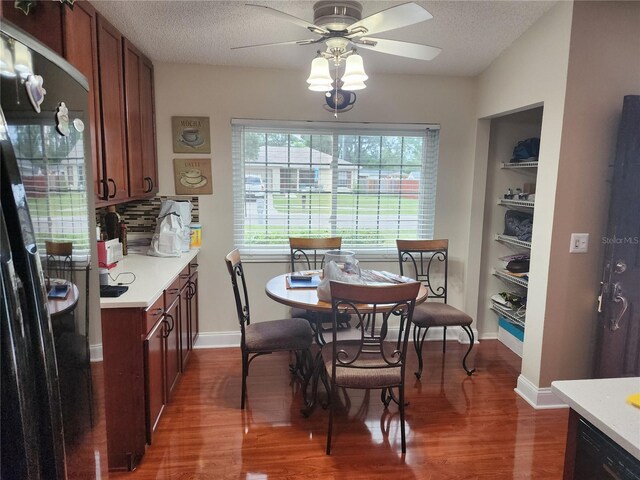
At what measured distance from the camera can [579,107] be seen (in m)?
2.48

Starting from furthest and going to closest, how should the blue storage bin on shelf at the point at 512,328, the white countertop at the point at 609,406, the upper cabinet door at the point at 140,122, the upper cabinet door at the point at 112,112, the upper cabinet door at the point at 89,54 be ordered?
the blue storage bin on shelf at the point at 512,328 < the upper cabinet door at the point at 140,122 < the upper cabinet door at the point at 112,112 < the upper cabinet door at the point at 89,54 < the white countertop at the point at 609,406

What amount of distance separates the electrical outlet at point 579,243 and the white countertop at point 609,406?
5.35 feet

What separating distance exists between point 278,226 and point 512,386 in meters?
2.21

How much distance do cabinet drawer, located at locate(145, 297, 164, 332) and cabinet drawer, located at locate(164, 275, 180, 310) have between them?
8 cm

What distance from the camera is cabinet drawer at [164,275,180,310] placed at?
2.40 m

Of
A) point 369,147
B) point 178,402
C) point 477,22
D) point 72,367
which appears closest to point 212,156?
point 369,147

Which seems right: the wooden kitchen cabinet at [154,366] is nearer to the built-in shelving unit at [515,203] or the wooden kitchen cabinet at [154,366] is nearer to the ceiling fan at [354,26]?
the ceiling fan at [354,26]

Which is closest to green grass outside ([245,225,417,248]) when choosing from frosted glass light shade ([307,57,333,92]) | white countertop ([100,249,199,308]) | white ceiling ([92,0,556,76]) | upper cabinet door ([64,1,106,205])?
white countertop ([100,249,199,308])

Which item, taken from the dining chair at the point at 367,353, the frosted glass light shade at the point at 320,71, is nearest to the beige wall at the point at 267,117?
the frosted glass light shade at the point at 320,71

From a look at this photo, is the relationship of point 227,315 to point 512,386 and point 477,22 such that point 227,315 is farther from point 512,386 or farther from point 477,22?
point 477,22

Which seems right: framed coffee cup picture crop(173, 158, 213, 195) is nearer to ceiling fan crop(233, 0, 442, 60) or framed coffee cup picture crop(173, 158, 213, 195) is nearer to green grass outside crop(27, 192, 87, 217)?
ceiling fan crop(233, 0, 442, 60)

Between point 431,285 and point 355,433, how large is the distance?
1782 mm

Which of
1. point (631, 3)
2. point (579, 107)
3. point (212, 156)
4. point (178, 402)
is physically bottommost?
point (178, 402)

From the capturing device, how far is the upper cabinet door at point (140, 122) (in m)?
2.69
